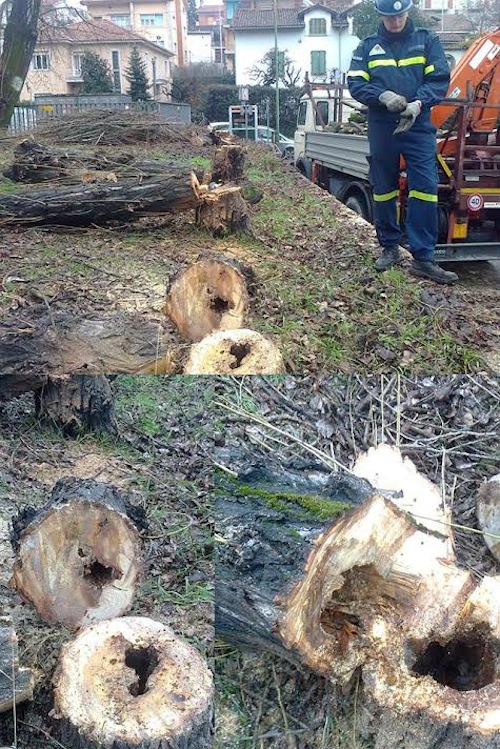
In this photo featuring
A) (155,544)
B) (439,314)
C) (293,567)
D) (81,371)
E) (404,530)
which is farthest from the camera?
(439,314)

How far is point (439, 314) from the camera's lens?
5.31m

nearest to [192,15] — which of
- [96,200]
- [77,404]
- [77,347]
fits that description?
[96,200]

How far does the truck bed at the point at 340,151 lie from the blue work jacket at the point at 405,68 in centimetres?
210

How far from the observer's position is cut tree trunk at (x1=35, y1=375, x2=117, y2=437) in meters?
4.29

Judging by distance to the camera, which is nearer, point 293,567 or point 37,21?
point 293,567

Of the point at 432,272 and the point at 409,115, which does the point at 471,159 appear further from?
the point at 409,115

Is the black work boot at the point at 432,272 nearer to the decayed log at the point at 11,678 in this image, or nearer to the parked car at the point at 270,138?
the decayed log at the point at 11,678

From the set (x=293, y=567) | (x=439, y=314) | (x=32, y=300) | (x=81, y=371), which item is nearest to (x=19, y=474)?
(x=81, y=371)

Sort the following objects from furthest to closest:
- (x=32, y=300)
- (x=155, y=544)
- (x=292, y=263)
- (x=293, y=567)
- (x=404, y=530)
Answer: (x=292, y=263) → (x=32, y=300) → (x=155, y=544) → (x=404, y=530) → (x=293, y=567)

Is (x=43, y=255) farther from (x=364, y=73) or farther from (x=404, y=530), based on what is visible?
(x=404, y=530)

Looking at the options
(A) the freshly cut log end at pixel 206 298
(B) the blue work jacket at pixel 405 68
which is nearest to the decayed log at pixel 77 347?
(A) the freshly cut log end at pixel 206 298

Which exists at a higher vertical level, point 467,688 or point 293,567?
point 293,567

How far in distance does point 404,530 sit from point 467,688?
65 centimetres

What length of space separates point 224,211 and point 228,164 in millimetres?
2005
